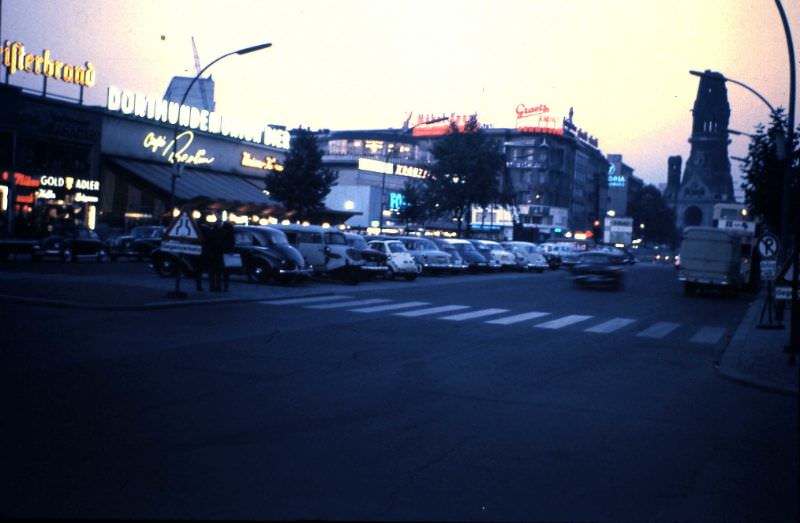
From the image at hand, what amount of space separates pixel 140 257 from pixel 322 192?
23230 millimetres

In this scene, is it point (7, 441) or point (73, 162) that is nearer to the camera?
point (7, 441)

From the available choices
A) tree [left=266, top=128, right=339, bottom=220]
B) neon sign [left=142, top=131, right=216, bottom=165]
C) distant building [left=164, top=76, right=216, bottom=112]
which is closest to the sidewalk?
neon sign [left=142, top=131, right=216, bottom=165]

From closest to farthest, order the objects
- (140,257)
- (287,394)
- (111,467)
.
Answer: (111,467) < (287,394) < (140,257)

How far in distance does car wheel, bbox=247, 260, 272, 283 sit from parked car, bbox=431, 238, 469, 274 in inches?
636

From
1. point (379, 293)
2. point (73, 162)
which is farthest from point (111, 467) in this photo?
point (73, 162)

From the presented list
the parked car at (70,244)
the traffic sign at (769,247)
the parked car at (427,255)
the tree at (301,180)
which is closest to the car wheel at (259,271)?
the parked car at (70,244)

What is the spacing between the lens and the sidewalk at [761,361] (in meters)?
11.9

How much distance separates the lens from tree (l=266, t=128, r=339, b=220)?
59562 mm

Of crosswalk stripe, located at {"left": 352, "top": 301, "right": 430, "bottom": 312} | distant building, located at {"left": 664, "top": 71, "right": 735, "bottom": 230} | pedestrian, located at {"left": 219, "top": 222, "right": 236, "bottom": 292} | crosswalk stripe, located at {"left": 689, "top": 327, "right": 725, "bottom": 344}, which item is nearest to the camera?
crosswalk stripe, located at {"left": 689, "top": 327, "right": 725, "bottom": 344}

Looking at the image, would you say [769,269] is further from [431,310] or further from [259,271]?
[259,271]

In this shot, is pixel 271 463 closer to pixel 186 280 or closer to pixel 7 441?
pixel 7 441

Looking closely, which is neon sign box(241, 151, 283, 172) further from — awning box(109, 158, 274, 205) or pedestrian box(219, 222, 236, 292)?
pedestrian box(219, 222, 236, 292)

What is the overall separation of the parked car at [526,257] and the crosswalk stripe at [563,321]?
30.7 metres

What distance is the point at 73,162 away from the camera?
4612 cm
